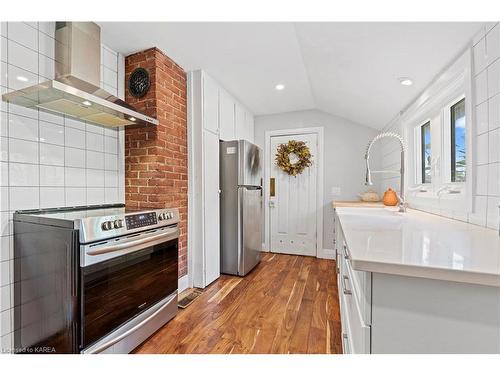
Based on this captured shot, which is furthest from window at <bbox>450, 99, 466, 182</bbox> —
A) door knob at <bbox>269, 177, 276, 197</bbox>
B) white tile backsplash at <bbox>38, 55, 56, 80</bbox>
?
white tile backsplash at <bbox>38, 55, 56, 80</bbox>

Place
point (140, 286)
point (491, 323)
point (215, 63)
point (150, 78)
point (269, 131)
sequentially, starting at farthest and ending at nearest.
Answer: point (269, 131) → point (215, 63) → point (150, 78) → point (140, 286) → point (491, 323)

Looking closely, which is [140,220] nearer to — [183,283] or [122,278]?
[122,278]

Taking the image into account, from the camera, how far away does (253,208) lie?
2955 mm

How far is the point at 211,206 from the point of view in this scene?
256cm

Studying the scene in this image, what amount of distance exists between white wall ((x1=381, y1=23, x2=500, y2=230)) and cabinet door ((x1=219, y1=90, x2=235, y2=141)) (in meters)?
2.19

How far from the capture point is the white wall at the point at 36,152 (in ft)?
4.45

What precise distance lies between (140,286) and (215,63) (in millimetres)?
2040

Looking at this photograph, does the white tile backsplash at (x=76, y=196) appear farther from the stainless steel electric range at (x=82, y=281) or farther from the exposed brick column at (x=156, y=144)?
the exposed brick column at (x=156, y=144)

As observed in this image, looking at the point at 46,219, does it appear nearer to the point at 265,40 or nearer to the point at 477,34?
the point at 265,40

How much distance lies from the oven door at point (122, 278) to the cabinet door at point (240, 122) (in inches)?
73.1

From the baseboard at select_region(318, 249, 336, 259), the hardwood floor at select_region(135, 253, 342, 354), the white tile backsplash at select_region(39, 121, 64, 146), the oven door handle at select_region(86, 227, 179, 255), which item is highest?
the white tile backsplash at select_region(39, 121, 64, 146)

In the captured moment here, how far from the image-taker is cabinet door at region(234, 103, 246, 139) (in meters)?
3.21

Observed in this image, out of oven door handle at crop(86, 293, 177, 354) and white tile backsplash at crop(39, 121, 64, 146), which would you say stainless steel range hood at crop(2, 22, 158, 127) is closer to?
white tile backsplash at crop(39, 121, 64, 146)

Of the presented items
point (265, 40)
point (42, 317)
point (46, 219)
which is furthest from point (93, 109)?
point (265, 40)
